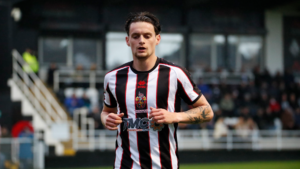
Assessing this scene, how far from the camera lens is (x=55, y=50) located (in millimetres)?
18891

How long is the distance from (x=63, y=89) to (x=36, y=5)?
12.8ft

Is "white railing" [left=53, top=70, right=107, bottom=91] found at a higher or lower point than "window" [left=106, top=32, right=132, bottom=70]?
lower

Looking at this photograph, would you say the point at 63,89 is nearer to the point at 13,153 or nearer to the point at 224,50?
the point at 13,153

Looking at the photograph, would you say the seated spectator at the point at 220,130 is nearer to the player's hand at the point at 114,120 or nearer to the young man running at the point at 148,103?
the young man running at the point at 148,103

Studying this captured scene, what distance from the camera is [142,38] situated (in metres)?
3.62

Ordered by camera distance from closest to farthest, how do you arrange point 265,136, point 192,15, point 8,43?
point 8,43 < point 265,136 < point 192,15

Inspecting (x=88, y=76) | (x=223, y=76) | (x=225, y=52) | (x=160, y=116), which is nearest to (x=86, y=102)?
(x=88, y=76)

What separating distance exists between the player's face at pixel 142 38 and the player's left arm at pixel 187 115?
0.51m

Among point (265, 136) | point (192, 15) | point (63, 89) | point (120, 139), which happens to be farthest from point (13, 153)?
point (192, 15)

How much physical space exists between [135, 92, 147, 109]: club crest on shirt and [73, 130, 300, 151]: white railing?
32.9 feet

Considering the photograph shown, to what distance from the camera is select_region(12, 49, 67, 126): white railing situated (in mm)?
14828

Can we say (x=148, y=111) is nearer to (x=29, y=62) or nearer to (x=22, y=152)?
(x=22, y=152)

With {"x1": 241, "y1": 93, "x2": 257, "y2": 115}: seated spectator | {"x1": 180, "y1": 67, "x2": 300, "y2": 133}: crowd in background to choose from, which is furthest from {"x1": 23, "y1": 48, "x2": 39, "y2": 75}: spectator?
{"x1": 241, "y1": 93, "x2": 257, "y2": 115}: seated spectator

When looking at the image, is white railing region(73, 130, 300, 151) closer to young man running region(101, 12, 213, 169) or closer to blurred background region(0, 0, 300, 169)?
blurred background region(0, 0, 300, 169)
